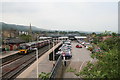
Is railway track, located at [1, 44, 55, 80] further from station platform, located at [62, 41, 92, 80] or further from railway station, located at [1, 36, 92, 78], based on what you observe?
station platform, located at [62, 41, 92, 80]

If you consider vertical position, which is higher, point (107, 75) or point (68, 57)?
point (107, 75)

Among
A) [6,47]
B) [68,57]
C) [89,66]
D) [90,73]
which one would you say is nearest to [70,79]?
[89,66]

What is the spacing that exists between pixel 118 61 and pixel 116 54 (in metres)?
0.18

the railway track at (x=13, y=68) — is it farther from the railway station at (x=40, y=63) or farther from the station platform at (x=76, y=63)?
the station platform at (x=76, y=63)

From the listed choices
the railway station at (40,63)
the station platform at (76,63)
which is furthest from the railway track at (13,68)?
the station platform at (76,63)

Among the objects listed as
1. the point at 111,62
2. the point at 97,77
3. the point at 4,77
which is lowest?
the point at 4,77

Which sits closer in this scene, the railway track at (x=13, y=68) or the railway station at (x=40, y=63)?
the railway station at (x=40, y=63)

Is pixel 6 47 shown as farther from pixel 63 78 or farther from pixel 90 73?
pixel 90 73

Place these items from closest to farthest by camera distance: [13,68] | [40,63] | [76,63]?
[13,68] → [76,63] → [40,63]

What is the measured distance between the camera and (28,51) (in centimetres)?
1948

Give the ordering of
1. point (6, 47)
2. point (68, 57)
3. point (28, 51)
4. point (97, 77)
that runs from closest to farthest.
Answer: point (97, 77) < point (68, 57) < point (28, 51) < point (6, 47)

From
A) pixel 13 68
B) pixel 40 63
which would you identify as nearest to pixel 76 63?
pixel 40 63

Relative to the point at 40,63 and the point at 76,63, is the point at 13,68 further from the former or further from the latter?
the point at 76,63

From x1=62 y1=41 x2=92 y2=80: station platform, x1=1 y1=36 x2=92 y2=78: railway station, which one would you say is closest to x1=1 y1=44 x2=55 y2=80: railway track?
x1=1 y1=36 x2=92 y2=78: railway station
